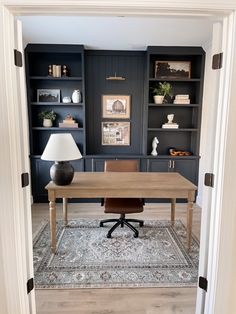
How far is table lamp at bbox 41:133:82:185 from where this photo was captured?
2.44 metres

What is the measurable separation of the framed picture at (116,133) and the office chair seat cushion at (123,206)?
1.61 metres

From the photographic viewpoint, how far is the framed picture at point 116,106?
169 inches

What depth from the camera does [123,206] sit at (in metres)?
2.84

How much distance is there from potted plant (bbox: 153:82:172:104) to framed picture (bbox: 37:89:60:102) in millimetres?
1670

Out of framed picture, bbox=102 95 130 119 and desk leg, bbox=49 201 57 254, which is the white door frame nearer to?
desk leg, bbox=49 201 57 254

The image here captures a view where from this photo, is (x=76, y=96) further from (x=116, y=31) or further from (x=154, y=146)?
(x=154, y=146)

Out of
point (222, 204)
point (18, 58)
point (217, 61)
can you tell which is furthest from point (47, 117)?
point (222, 204)

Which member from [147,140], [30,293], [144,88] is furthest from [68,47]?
[30,293]

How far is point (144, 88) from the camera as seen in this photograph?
13.7 feet

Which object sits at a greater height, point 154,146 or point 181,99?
point 181,99

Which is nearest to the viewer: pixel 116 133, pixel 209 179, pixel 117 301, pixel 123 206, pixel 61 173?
pixel 209 179

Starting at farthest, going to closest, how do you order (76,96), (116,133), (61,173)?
(116,133)
(76,96)
(61,173)

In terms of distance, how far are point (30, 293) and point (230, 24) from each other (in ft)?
6.42

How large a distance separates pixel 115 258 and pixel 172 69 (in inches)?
124
